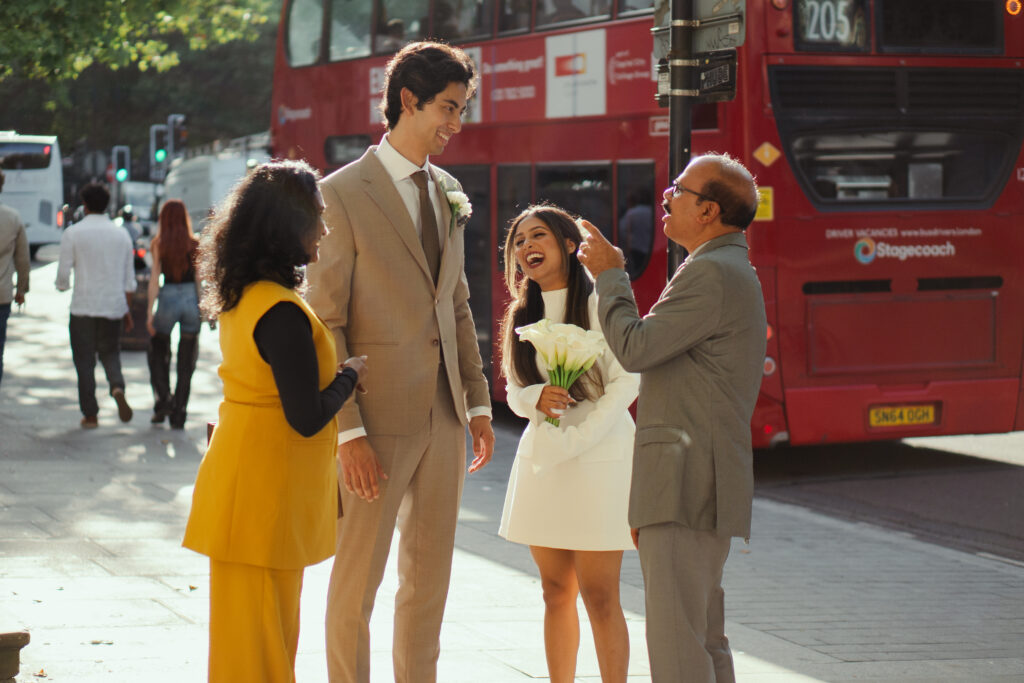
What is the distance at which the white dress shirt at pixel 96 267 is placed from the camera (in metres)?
11.7

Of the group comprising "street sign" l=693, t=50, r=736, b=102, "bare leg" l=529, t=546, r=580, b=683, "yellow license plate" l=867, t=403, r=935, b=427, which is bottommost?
"yellow license plate" l=867, t=403, r=935, b=427

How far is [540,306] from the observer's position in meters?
4.83

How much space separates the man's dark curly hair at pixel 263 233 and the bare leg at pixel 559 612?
139cm

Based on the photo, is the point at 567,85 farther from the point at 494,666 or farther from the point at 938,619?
the point at 494,666

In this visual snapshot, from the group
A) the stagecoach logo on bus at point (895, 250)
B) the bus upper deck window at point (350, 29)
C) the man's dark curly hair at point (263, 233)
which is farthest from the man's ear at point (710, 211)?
the bus upper deck window at point (350, 29)

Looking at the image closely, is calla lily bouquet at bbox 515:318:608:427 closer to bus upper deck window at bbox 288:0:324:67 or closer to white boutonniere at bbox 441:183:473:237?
white boutonniere at bbox 441:183:473:237

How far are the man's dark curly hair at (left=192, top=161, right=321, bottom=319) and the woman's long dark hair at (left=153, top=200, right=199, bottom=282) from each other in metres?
7.87

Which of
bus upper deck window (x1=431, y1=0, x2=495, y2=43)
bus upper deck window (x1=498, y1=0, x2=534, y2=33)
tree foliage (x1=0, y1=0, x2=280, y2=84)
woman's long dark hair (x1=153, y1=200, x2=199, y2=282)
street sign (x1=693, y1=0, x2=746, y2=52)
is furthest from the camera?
tree foliage (x1=0, y1=0, x2=280, y2=84)

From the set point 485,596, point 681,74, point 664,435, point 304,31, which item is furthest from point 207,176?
point 664,435

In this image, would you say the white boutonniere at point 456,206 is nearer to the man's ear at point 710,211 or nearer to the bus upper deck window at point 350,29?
the man's ear at point 710,211

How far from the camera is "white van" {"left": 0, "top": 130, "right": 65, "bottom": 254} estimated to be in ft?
133

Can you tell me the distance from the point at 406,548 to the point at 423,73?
4.46 ft

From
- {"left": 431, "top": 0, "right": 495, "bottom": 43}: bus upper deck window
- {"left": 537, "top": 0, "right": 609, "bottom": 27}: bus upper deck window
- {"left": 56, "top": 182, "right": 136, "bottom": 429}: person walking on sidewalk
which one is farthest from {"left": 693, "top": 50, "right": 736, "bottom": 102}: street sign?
{"left": 56, "top": 182, "right": 136, "bottom": 429}: person walking on sidewalk

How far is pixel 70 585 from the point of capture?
6.45 m
